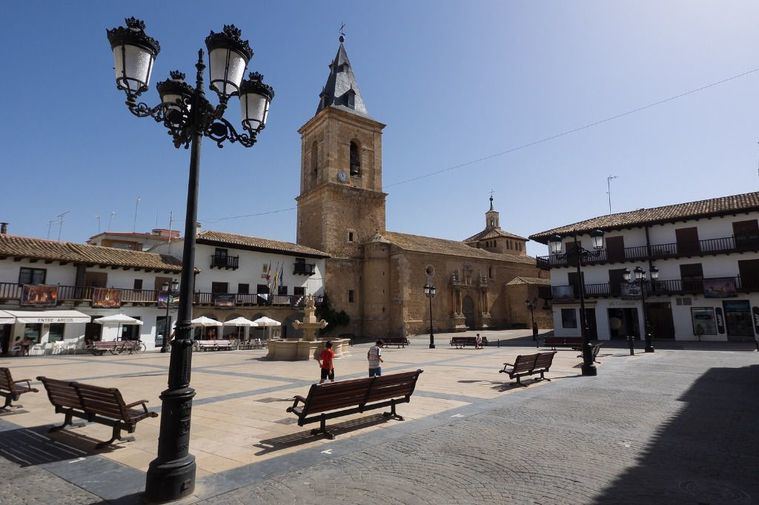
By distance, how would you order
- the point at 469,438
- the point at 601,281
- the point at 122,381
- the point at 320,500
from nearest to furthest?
the point at 320,500 → the point at 469,438 → the point at 122,381 → the point at 601,281

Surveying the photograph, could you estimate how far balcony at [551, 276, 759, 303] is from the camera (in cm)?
2417

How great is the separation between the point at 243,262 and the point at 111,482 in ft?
95.8

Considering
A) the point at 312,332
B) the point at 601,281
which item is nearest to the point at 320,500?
the point at 312,332

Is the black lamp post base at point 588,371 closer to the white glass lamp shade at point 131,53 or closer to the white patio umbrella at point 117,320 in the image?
the white glass lamp shade at point 131,53

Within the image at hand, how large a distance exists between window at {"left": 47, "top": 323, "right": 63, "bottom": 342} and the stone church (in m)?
19.2

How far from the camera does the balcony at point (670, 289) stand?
2417cm

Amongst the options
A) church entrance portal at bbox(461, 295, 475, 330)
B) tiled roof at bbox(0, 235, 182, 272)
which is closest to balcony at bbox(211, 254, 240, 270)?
tiled roof at bbox(0, 235, 182, 272)

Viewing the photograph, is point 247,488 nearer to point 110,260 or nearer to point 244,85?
point 244,85

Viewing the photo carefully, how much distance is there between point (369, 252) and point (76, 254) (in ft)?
73.2

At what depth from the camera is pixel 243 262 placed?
107ft

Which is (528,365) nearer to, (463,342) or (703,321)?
(463,342)

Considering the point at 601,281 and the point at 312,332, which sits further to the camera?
the point at 601,281

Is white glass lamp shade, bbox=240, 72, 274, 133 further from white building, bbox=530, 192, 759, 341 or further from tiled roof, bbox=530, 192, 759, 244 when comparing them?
tiled roof, bbox=530, 192, 759, 244

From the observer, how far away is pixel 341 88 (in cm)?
4203
